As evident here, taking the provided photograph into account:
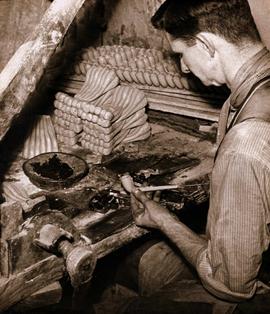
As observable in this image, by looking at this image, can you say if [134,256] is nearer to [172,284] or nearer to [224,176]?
[172,284]

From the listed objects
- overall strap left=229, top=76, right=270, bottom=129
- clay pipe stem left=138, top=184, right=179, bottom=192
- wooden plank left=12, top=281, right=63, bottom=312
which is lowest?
wooden plank left=12, top=281, right=63, bottom=312

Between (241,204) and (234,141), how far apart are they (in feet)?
1.06

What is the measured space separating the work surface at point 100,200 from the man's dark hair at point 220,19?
53.2 inches

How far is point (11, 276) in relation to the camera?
9.09 feet

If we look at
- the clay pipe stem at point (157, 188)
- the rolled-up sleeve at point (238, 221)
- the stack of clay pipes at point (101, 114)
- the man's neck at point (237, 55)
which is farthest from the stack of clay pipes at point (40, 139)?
the man's neck at point (237, 55)

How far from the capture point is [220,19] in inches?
101

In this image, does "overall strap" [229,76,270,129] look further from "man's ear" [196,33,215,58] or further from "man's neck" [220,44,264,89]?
"man's ear" [196,33,215,58]

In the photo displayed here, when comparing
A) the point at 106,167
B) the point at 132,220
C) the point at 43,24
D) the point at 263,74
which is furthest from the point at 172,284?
the point at 43,24

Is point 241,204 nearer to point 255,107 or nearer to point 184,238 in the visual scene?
point 255,107

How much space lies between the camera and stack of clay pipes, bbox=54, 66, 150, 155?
165 inches

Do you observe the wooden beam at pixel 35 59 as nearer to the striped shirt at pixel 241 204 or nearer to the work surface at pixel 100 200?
the work surface at pixel 100 200

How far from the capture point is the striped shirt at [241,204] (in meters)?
2.38

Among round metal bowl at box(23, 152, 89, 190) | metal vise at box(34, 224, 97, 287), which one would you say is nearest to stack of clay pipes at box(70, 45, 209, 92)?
round metal bowl at box(23, 152, 89, 190)

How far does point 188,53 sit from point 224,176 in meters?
0.76
